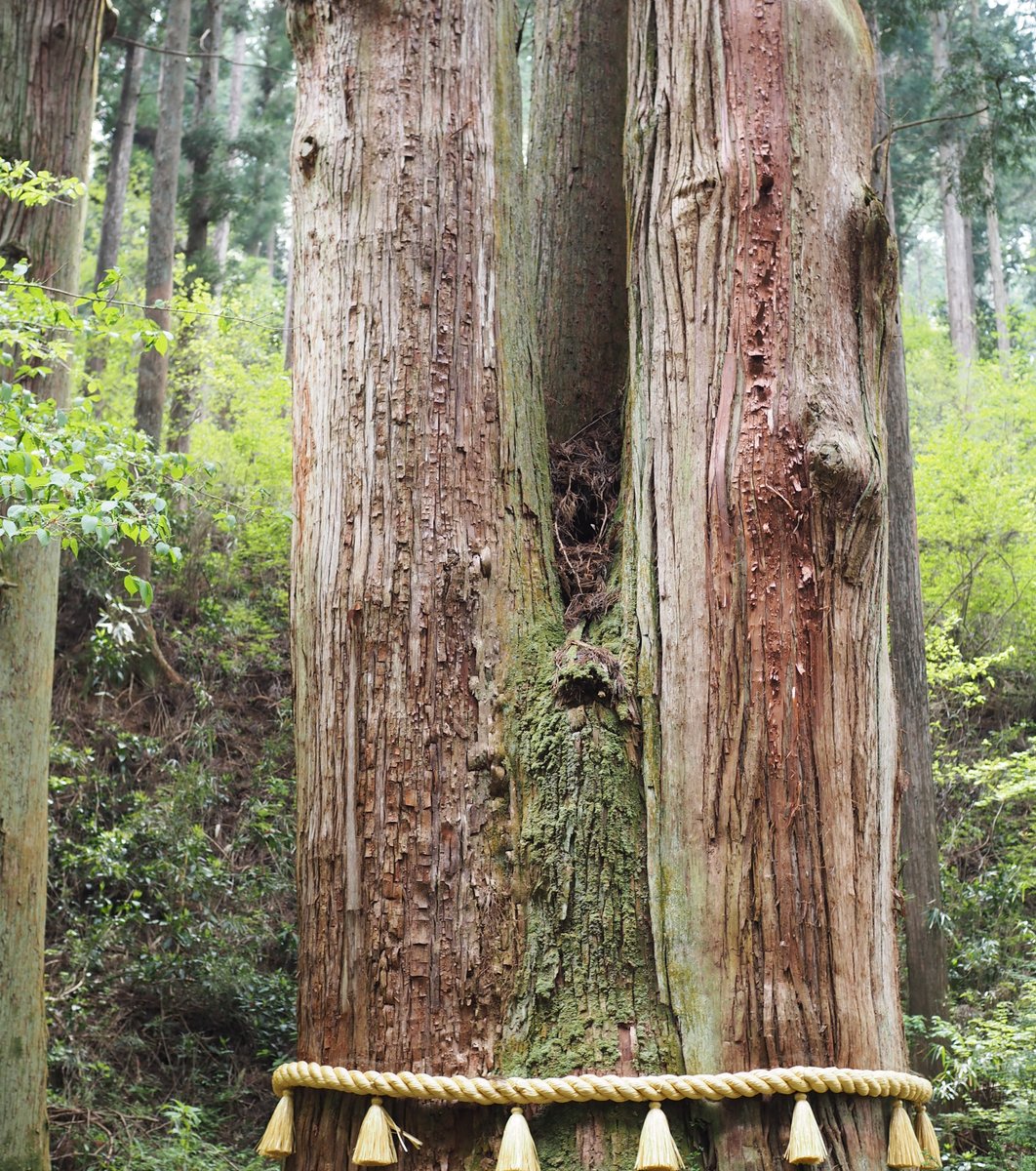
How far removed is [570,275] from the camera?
12.1 feet

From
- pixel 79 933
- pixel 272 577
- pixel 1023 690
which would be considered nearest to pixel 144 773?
pixel 79 933

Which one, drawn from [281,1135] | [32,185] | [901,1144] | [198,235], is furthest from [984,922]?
[198,235]

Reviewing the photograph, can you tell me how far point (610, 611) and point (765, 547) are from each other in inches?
17.0

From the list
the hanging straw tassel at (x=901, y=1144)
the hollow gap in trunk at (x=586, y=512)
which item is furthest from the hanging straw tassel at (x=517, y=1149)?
the hollow gap in trunk at (x=586, y=512)

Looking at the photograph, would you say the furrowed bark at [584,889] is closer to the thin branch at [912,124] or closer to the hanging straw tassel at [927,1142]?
the hanging straw tassel at [927,1142]

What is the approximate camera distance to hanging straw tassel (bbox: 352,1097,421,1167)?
1.96 metres

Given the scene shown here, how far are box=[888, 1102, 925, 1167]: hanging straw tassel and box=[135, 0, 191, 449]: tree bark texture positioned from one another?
34.9 ft

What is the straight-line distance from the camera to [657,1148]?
1.88m

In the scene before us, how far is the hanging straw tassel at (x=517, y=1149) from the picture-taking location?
6.19ft

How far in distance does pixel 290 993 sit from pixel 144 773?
2.58m

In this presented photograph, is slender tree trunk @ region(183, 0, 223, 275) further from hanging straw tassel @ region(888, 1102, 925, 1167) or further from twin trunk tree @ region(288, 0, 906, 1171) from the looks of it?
hanging straw tassel @ region(888, 1102, 925, 1167)

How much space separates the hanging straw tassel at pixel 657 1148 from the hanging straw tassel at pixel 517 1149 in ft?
0.62

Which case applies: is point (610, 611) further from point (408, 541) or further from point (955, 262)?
point (955, 262)

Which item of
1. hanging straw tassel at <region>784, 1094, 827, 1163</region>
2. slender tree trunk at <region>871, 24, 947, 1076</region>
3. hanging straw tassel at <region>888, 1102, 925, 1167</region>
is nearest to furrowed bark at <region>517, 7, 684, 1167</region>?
hanging straw tassel at <region>784, 1094, 827, 1163</region>
